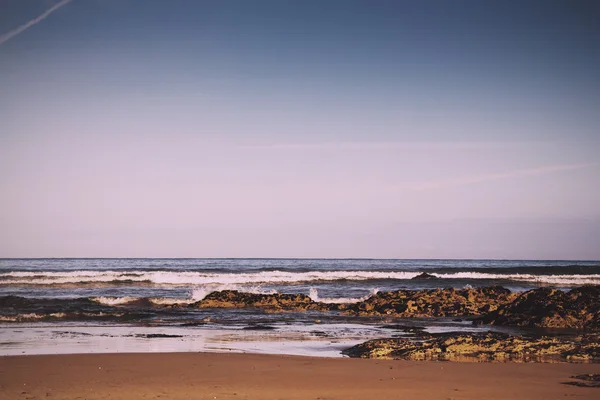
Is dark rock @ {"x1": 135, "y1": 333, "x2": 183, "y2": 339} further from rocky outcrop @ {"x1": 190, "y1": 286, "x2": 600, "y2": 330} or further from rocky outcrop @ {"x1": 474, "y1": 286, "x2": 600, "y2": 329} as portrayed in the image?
rocky outcrop @ {"x1": 474, "y1": 286, "x2": 600, "y2": 329}

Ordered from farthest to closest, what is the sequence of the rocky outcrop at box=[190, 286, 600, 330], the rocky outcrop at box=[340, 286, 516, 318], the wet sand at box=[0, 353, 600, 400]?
1. the rocky outcrop at box=[340, 286, 516, 318]
2. the rocky outcrop at box=[190, 286, 600, 330]
3. the wet sand at box=[0, 353, 600, 400]

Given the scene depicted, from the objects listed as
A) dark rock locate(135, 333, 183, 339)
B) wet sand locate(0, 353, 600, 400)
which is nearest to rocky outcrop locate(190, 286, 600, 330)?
wet sand locate(0, 353, 600, 400)

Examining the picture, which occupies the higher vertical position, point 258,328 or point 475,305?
point 475,305

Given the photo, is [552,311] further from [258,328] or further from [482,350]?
[258,328]

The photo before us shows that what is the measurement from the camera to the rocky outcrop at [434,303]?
21500mm

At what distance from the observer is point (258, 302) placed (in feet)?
83.5

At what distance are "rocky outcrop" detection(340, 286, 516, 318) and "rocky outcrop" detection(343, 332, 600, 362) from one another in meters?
8.46

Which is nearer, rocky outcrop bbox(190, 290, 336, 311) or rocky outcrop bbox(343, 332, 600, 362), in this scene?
rocky outcrop bbox(343, 332, 600, 362)

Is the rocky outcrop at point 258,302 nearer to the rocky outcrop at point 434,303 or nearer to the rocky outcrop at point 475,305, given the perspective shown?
the rocky outcrop at point 475,305

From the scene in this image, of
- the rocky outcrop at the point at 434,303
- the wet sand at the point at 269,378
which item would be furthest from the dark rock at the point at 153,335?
the rocky outcrop at the point at 434,303

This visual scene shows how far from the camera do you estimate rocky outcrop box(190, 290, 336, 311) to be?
80.5ft

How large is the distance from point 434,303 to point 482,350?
10.1 meters

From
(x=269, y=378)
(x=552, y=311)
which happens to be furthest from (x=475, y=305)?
(x=269, y=378)

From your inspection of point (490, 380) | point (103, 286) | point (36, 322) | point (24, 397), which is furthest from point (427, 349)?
point (103, 286)
